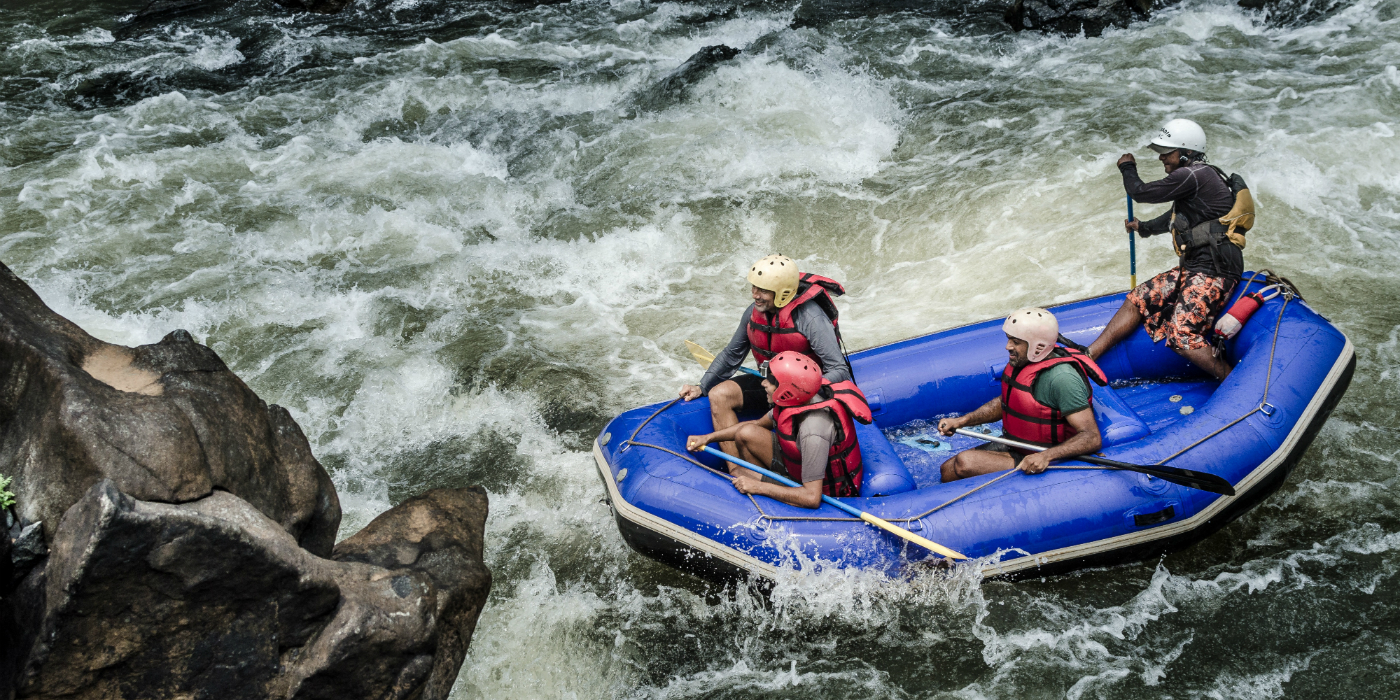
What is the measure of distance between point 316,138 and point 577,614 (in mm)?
6812

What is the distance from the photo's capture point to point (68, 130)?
9719 millimetres

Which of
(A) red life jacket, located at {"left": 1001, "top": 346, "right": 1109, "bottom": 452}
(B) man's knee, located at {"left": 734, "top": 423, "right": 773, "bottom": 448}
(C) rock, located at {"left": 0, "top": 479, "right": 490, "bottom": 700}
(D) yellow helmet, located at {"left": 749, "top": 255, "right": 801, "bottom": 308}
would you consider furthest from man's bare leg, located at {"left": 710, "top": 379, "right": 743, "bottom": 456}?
(C) rock, located at {"left": 0, "top": 479, "right": 490, "bottom": 700}

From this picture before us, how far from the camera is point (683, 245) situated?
26.3ft

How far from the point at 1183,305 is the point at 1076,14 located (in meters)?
7.19

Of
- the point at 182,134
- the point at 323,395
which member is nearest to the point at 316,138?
the point at 182,134

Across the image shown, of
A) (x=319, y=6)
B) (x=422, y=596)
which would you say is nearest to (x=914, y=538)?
(x=422, y=596)

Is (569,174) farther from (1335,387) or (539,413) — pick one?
(1335,387)

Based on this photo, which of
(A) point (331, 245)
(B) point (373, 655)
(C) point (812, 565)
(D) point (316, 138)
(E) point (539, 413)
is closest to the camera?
(B) point (373, 655)

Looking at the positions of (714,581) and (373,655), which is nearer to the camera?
(373,655)

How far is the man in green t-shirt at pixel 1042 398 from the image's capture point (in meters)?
4.28

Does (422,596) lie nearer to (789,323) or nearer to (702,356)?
(789,323)

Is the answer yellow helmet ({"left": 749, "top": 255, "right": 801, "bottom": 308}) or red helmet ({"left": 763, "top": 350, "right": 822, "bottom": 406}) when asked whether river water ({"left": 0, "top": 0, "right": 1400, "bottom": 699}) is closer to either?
red helmet ({"left": 763, "top": 350, "right": 822, "bottom": 406})

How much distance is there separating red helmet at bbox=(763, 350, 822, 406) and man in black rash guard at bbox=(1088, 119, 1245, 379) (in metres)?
2.07

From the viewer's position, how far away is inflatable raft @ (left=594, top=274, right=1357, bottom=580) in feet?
14.0
